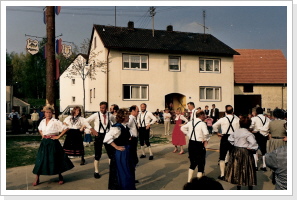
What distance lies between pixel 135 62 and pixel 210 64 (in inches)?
292

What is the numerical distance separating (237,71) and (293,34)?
84.1ft

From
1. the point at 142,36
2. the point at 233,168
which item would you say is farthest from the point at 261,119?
the point at 142,36

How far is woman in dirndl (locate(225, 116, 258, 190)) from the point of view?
6410mm

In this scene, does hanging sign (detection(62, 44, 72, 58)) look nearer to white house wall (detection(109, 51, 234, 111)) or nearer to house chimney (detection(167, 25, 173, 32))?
white house wall (detection(109, 51, 234, 111))

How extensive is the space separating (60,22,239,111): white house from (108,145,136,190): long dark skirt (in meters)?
19.7

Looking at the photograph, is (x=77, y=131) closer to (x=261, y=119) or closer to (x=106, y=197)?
(x=106, y=197)

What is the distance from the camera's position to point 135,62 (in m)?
26.8

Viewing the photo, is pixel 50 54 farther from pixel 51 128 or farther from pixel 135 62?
pixel 135 62

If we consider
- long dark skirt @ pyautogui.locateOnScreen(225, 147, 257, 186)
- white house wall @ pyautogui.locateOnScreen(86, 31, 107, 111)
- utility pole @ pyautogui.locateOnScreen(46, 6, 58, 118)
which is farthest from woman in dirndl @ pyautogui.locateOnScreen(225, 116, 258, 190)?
white house wall @ pyautogui.locateOnScreen(86, 31, 107, 111)

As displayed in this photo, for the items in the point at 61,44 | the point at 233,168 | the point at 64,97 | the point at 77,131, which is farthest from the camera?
the point at 64,97

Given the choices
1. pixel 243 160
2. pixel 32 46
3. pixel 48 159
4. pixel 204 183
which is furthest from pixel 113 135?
pixel 32 46

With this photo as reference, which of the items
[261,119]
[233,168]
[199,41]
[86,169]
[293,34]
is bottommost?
[86,169]

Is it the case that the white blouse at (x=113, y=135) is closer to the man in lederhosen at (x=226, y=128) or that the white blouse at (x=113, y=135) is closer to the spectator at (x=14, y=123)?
the man in lederhosen at (x=226, y=128)
